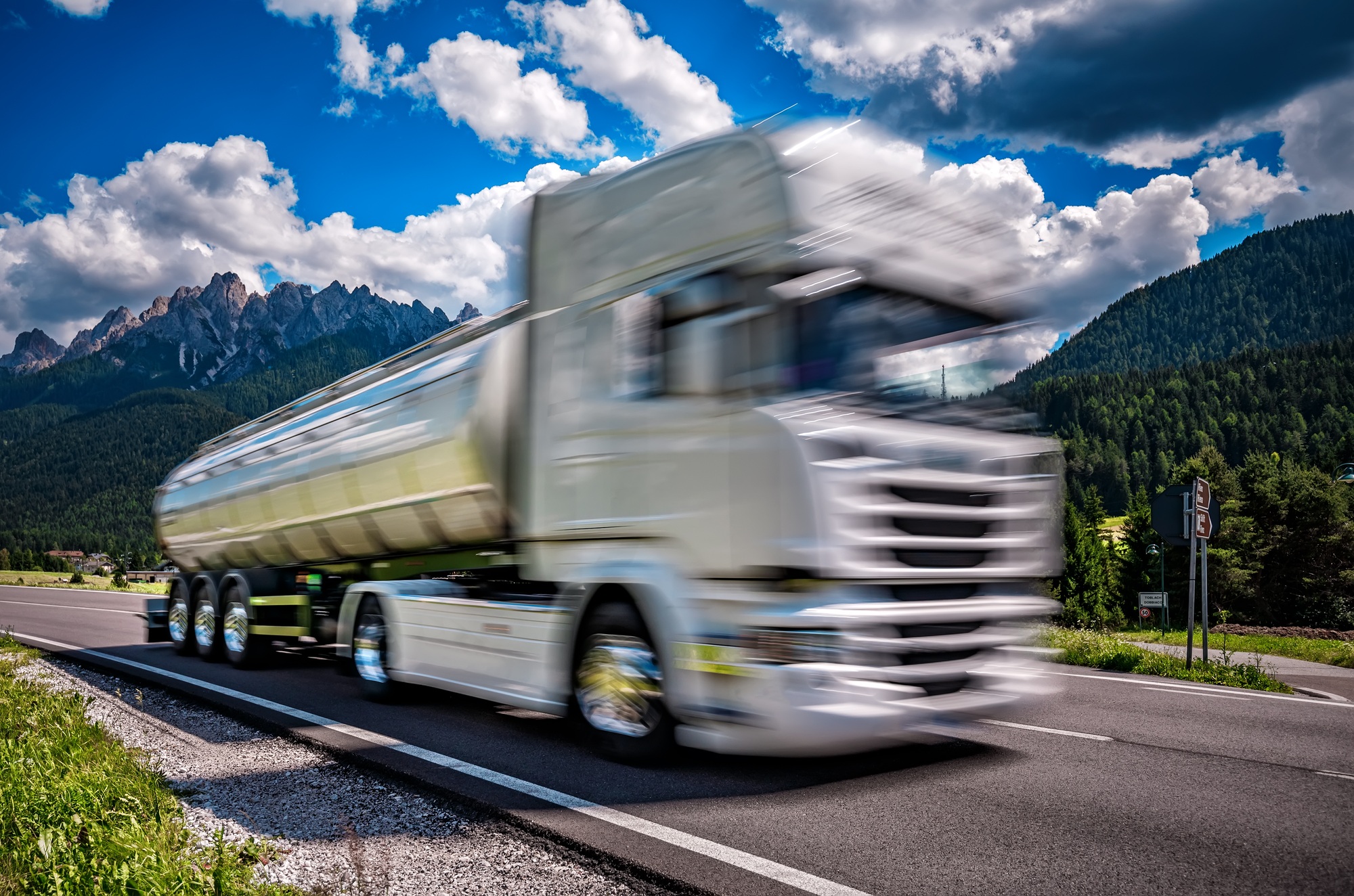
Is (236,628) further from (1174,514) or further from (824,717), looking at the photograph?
(1174,514)

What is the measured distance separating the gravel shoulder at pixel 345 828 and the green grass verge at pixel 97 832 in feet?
0.57

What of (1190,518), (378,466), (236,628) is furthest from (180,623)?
(1190,518)

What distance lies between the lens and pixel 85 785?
4336 mm

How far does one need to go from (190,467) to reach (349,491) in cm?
593

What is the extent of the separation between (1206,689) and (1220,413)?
131 metres

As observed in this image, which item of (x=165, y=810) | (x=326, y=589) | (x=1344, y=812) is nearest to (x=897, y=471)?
(x=1344, y=812)

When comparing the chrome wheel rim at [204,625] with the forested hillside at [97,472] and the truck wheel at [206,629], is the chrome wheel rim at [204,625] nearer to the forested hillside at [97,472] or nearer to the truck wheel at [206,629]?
the truck wheel at [206,629]

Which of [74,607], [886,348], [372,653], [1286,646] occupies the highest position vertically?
[886,348]

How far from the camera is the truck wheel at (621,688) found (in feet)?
16.6

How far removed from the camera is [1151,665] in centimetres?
1051

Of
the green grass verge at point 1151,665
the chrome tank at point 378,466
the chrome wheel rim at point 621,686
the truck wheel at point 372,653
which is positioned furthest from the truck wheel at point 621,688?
the green grass verge at point 1151,665

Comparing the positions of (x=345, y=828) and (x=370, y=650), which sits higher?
(x=370, y=650)

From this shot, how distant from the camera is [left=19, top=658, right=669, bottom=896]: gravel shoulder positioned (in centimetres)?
344

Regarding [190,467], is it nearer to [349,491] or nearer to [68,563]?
[349,491]
